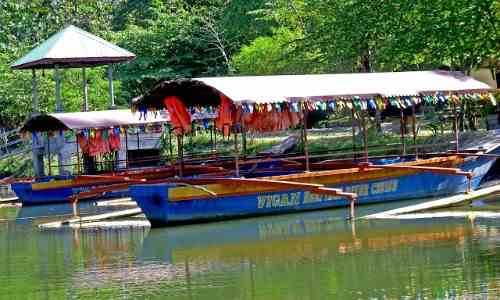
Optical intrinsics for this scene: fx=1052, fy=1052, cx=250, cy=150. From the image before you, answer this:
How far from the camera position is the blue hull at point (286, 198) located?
20.6 meters

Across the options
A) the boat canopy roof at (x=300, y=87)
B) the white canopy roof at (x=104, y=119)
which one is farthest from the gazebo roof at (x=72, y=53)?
the boat canopy roof at (x=300, y=87)

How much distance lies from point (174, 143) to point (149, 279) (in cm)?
2365

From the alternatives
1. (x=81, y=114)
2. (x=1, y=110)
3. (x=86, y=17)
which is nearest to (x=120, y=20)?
(x=86, y=17)

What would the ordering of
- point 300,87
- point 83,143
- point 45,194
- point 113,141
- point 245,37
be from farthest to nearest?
1. point 245,37
2. point 113,141
3. point 83,143
4. point 45,194
5. point 300,87

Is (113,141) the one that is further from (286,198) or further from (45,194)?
(286,198)

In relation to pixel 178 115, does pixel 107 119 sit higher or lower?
lower

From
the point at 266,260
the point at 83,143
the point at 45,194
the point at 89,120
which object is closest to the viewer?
the point at 266,260

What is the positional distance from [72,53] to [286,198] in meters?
13.8

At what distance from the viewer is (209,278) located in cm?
1480

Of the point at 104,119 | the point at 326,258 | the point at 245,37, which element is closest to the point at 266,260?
the point at 326,258

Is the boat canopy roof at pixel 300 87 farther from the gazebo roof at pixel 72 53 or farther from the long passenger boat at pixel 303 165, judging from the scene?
the gazebo roof at pixel 72 53

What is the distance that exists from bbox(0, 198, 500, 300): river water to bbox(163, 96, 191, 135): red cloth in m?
3.26

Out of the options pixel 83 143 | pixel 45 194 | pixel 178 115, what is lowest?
pixel 45 194

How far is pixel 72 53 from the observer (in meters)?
33.3
